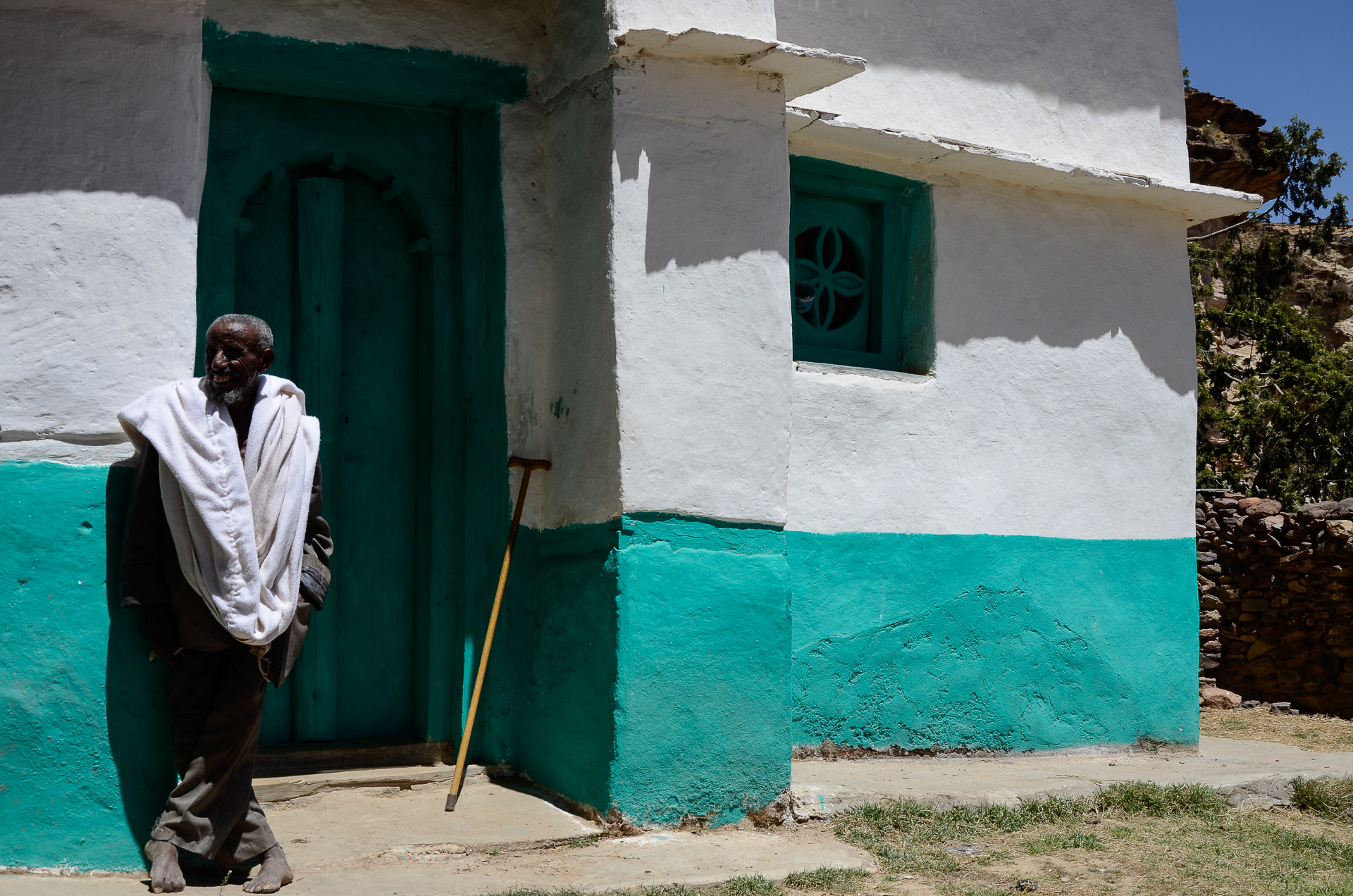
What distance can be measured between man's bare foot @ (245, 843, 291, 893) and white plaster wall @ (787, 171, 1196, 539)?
2.81 m

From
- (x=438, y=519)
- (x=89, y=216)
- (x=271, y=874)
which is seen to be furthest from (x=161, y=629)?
(x=438, y=519)

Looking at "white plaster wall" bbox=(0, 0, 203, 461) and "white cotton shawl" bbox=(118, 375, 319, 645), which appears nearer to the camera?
"white cotton shawl" bbox=(118, 375, 319, 645)

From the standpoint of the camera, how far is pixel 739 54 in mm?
4797

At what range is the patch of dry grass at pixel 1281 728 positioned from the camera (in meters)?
8.10

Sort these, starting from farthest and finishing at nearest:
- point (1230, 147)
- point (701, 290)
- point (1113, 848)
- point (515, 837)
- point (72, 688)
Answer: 1. point (1230, 147)
2. point (701, 290)
3. point (1113, 848)
4. point (515, 837)
5. point (72, 688)

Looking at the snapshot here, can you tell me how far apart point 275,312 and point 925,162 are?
3.25 m

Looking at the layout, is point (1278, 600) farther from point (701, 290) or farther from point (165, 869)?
point (165, 869)

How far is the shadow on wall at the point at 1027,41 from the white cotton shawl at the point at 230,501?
3.48 meters

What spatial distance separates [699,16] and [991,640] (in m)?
3.36

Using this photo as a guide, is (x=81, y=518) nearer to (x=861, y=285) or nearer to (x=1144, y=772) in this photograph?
(x=861, y=285)

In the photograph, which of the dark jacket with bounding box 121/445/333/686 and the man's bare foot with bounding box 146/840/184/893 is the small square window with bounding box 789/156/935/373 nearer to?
the dark jacket with bounding box 121/445/333/686

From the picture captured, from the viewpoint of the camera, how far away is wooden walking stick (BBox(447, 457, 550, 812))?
4.57 m

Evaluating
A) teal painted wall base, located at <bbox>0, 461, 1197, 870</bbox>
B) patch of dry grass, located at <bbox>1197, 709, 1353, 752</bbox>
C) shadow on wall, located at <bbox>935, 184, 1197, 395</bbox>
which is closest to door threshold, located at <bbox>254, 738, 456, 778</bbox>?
teal painted wall base, located at <bbox>0, 461, 1197, 870</bbox>

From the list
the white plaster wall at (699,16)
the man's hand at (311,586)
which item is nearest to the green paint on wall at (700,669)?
the man's hand at (311,586)
